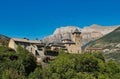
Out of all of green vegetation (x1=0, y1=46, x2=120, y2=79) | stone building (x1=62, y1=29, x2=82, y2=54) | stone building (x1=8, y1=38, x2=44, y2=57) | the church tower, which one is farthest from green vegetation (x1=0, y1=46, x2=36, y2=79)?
the church tower

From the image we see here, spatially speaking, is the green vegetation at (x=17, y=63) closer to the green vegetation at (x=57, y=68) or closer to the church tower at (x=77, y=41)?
the green vegetation at (x=57, y=68)

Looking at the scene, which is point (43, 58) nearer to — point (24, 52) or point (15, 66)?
point (24, 52)

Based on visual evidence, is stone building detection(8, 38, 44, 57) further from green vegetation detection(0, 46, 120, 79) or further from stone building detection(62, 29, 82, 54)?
stone building detection(62, 29, 82, 54)

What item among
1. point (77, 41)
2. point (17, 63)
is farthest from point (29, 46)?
point (77, 41)

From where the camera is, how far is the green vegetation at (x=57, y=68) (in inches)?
2655

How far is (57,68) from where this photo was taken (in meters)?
70.2

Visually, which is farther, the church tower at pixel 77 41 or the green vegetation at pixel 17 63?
the church tower at pixel 77 41

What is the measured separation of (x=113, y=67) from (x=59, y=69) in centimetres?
2048

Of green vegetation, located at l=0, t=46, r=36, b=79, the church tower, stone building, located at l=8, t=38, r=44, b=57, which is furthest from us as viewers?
the church tower

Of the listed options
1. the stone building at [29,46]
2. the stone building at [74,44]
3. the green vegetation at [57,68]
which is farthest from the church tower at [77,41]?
the green vegetation at [57,68]

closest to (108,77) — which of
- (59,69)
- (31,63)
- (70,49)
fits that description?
(59,69)

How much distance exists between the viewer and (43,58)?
9588 centimetres

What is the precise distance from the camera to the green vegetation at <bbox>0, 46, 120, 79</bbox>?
67438 mm

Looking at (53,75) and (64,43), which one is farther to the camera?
(64,43)
